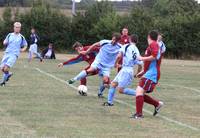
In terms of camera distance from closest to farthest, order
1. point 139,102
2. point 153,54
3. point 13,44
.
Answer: point 153,54 → point 139,102 → point 13,44

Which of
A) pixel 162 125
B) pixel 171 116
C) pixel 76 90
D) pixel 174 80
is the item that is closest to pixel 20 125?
pixel 162 125

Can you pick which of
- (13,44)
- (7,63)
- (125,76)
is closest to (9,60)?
(7,63)

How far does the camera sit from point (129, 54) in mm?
14281

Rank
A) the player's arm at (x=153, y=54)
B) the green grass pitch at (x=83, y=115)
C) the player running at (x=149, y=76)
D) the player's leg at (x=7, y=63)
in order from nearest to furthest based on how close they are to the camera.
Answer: the green grass pitch at (x=83, y=115) → the player's arm at (x=153, y=54) → the player running at (x=149, y=76) → the player's leg at (x=7, y=63)

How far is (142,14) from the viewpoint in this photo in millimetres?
53875

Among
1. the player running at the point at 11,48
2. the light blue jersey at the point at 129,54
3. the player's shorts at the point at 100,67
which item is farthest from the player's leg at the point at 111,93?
the player running at the point at 11,48

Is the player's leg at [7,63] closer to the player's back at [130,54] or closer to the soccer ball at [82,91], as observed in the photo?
the soccer ball at [82,91]

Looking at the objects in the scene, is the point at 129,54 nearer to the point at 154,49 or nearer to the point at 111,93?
the point at 111,93

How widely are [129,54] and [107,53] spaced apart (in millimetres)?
2454

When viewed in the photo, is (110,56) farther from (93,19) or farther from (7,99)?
(93,19)

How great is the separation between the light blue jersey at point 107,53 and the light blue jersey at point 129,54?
78.6 inches

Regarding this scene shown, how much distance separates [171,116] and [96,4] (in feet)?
140

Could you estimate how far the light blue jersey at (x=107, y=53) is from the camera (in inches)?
650

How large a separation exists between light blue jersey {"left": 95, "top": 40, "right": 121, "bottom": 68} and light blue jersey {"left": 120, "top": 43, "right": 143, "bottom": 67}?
2.00 metres
